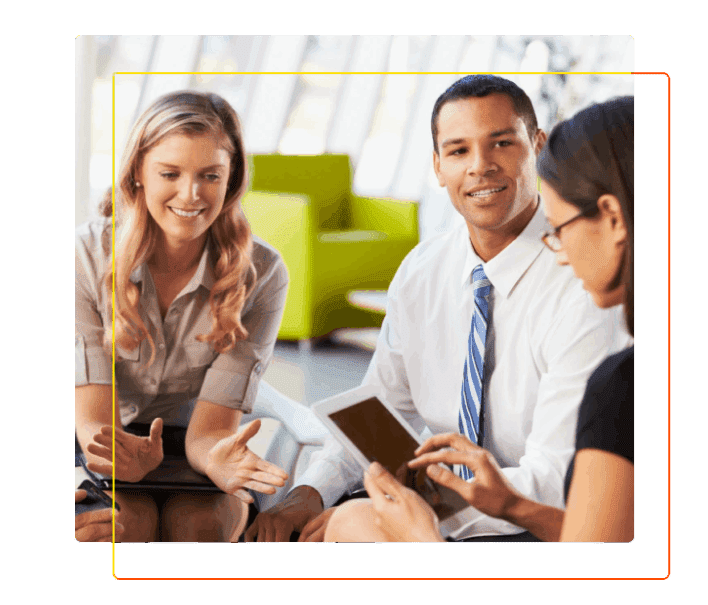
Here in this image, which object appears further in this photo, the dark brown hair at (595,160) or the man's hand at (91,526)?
the man's hand at (91,526)

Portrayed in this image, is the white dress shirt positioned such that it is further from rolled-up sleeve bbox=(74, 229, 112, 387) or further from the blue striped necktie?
rolled-up sleeve bbox=(74, 229, 112, 387)

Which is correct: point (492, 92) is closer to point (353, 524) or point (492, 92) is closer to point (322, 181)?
point (322, 181)

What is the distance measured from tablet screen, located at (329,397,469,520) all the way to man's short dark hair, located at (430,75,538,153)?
1.13 metres

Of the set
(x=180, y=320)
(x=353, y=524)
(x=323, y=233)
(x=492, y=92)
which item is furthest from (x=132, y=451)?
(x=492, y=92)

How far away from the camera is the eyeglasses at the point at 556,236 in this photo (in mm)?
3791

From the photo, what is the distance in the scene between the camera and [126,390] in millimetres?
3994

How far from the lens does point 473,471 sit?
3.88 meters

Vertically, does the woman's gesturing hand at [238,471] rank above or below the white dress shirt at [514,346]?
below

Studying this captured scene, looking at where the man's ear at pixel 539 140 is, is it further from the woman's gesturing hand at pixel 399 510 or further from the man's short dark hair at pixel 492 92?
the woman's gesturing hand at pixel 399 510

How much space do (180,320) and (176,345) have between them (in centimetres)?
10

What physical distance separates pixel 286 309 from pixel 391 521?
3.15ft

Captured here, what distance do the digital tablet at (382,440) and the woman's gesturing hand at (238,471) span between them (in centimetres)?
31

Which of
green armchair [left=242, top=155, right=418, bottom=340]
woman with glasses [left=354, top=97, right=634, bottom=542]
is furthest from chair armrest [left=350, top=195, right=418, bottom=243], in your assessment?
woman with glasses [left=354, top=97, right=634, bottom=542]

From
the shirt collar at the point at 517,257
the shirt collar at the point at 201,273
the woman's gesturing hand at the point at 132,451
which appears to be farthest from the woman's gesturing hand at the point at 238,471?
the shirt collar at the point at 517,257
